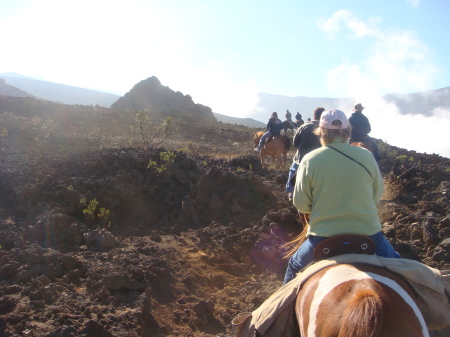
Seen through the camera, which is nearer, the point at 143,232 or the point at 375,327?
the point at 375,327

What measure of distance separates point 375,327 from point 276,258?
4.42 metres

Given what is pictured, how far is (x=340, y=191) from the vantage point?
9.74ft

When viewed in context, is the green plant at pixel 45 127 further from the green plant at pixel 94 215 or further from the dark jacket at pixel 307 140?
the dark jacket at pixel 307 140

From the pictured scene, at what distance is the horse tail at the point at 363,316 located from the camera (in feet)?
6.56

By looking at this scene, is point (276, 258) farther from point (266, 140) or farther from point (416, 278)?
point (266, 140)

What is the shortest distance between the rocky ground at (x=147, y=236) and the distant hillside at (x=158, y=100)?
32.4 m

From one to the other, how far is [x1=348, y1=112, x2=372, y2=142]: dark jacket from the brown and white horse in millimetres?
6043

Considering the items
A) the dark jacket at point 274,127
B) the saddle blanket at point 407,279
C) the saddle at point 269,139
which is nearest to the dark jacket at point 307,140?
the saddle blanket at point 407,279

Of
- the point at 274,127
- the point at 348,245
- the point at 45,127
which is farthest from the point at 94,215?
the point at 45,127

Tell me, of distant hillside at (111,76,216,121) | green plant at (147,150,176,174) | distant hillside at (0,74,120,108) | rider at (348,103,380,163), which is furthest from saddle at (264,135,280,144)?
distant hillside at (0,74,120,108)

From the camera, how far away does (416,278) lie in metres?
2.70

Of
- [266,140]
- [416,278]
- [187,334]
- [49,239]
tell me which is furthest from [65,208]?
[266,140]

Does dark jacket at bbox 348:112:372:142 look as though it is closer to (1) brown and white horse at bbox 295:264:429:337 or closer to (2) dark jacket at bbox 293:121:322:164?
(2) dark jacket at bbox 293:121:322:164

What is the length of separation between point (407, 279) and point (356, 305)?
803 millimetres
